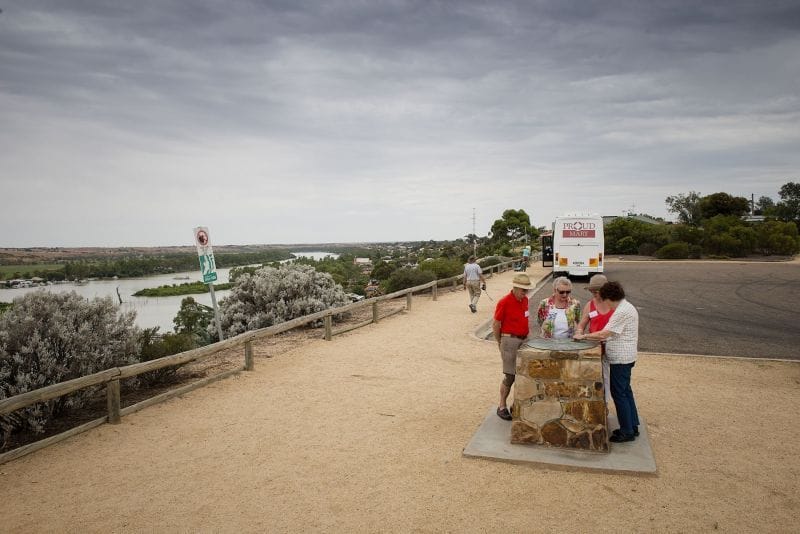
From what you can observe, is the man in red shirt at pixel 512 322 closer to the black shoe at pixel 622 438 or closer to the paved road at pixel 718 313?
the black shoe at pixel 622 438

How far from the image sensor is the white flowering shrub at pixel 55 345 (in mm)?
6090

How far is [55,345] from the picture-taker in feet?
21.9

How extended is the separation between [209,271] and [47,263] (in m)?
47.1

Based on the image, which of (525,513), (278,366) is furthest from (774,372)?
(278,366)

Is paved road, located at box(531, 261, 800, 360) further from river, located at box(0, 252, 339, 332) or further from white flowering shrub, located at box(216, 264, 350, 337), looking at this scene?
river, located at box(0, 252, 339, 332)

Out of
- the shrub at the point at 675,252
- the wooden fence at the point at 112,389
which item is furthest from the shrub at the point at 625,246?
the wooden fence at the point at 112,389

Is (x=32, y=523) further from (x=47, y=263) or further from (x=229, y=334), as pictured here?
(x=47, y=263)

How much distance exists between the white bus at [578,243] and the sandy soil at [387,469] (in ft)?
48.8

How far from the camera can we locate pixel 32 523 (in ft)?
12.8

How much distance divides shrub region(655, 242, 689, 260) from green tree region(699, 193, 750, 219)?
18.5m

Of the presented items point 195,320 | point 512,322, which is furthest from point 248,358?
point 195,320

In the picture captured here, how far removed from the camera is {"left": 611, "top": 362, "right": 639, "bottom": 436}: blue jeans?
4887mm

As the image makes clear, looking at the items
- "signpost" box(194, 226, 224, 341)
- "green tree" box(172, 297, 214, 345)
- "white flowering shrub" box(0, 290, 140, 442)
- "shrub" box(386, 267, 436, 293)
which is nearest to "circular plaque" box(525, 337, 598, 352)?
"white flowering shrub" box(0, 290, 140, 442)

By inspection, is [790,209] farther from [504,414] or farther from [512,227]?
[504,414]
